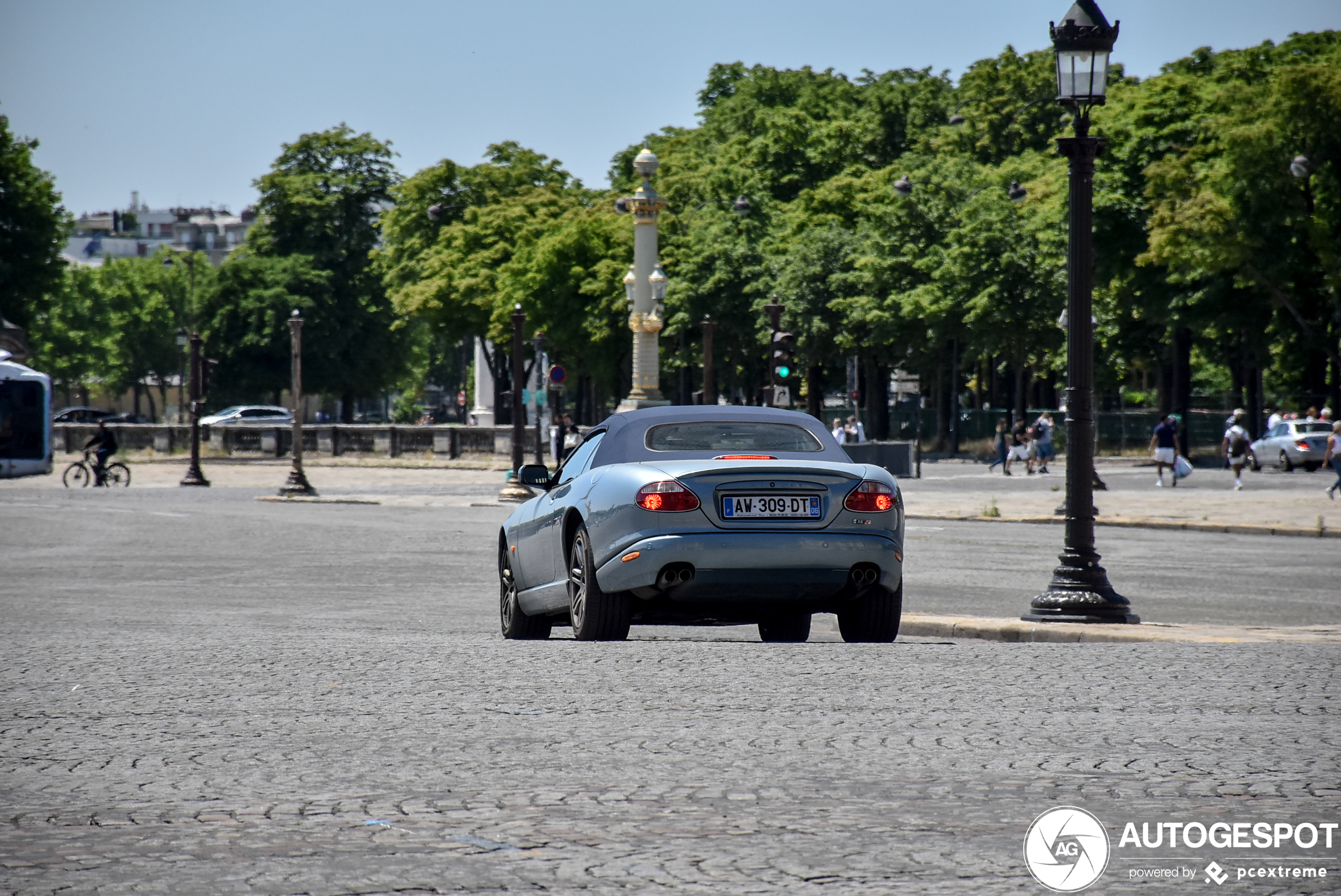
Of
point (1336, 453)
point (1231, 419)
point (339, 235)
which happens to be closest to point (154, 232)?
point (339, 235)

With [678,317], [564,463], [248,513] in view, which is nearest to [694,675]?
[564,463]

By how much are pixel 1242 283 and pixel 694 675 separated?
146 feet

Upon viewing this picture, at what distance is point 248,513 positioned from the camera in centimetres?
3155

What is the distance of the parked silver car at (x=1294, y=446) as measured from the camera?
4688cm

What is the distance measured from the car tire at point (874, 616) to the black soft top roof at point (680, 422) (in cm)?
79

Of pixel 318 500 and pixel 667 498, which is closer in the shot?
pixel 667 498

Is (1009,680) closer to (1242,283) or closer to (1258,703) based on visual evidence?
(1258,703)

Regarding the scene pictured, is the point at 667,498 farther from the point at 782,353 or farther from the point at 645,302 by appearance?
the point at 645,302

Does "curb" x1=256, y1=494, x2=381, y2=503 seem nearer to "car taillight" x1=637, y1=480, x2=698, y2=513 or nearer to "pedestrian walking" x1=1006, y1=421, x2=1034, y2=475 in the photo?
"pedestrian walking" x1=1006, y1=421, x2=1034, y2=475

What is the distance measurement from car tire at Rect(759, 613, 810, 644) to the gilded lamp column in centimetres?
3824

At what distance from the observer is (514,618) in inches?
454

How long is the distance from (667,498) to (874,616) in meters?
1.50

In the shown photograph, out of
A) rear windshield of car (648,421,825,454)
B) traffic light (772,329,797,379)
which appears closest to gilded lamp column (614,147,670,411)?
traffic light (772,329,797,379)

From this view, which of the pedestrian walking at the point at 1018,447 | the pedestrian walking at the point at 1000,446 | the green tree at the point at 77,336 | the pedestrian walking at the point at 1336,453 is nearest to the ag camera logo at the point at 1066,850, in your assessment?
the pedestrian walking at the point at 1336,453
